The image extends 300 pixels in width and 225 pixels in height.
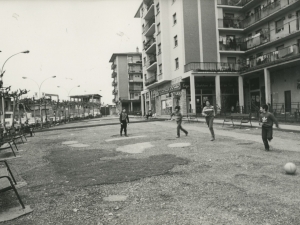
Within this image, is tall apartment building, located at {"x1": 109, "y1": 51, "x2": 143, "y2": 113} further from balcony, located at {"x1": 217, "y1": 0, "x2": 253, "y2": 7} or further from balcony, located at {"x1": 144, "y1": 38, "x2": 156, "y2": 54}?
balcony, located at {"x1": 217, "y1": 0, "x2": 253, "y2": 7}

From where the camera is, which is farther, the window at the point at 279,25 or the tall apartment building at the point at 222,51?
the tall apartment building at the point at 222,51

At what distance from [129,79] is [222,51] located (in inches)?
1867

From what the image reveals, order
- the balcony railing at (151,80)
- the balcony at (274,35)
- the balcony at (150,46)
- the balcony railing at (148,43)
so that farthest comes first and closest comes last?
the balcony railing at (148,43), the balcony railing at (151,80), the balcony at (150,46), the balcony at (274,35)

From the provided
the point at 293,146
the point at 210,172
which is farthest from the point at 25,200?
the point at 293,146

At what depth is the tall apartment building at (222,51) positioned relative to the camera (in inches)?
1081

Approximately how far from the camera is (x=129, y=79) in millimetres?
77062

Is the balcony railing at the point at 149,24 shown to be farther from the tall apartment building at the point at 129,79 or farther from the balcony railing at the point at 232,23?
the tall apartment building at the point at 129,79

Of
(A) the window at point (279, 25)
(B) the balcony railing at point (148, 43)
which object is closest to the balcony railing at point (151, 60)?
(B) the balcony railing at point (148, 43)

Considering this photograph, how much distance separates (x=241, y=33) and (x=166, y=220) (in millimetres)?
33398

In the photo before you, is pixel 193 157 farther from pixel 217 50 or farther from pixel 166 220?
pixel 217 50

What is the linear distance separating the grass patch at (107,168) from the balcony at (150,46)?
3229cm

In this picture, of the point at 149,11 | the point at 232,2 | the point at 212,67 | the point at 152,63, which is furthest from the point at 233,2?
the point at 152,63

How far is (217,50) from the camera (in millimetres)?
32000

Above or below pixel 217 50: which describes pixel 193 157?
below
